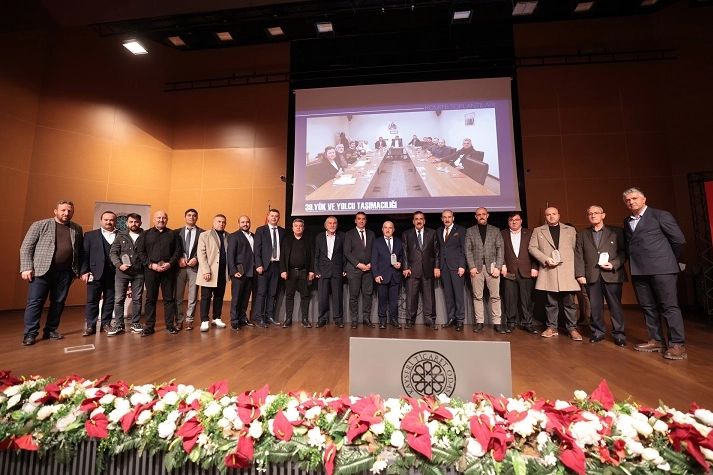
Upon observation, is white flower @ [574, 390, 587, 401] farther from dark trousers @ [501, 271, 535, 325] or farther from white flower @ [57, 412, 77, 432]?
dark trousers @ [501, 271, 535, 325]

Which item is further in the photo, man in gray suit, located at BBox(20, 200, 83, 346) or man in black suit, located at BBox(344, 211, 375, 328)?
man in black suit, located at BBox(344, 211, 375, 328)

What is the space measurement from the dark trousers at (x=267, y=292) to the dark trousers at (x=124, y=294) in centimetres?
138

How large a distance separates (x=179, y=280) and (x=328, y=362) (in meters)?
2.55

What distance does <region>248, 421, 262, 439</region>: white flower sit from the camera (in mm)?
1023

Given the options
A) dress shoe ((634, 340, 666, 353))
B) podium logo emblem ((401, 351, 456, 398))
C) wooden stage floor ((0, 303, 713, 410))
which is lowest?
wooden stage floor ((0, 303, 713, 410))

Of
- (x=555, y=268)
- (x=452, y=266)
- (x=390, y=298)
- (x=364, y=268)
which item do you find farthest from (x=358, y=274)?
(x=555, y=268)

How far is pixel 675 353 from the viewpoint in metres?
2.59

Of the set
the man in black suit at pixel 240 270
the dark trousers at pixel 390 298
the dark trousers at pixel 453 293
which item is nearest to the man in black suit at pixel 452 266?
the dark trousers at pixel 453 293

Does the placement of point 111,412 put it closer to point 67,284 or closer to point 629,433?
point 629,433

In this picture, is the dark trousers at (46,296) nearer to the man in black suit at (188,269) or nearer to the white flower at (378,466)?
the man in black suit at (188,269)

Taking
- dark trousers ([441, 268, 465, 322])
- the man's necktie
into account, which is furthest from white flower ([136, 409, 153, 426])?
dark trousers ([441, 268, 465, 322])

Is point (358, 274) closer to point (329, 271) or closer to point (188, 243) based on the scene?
point (329, 271)

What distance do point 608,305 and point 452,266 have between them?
1.58 meters

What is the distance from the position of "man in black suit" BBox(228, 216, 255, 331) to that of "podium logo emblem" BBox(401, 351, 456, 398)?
10.3ft
